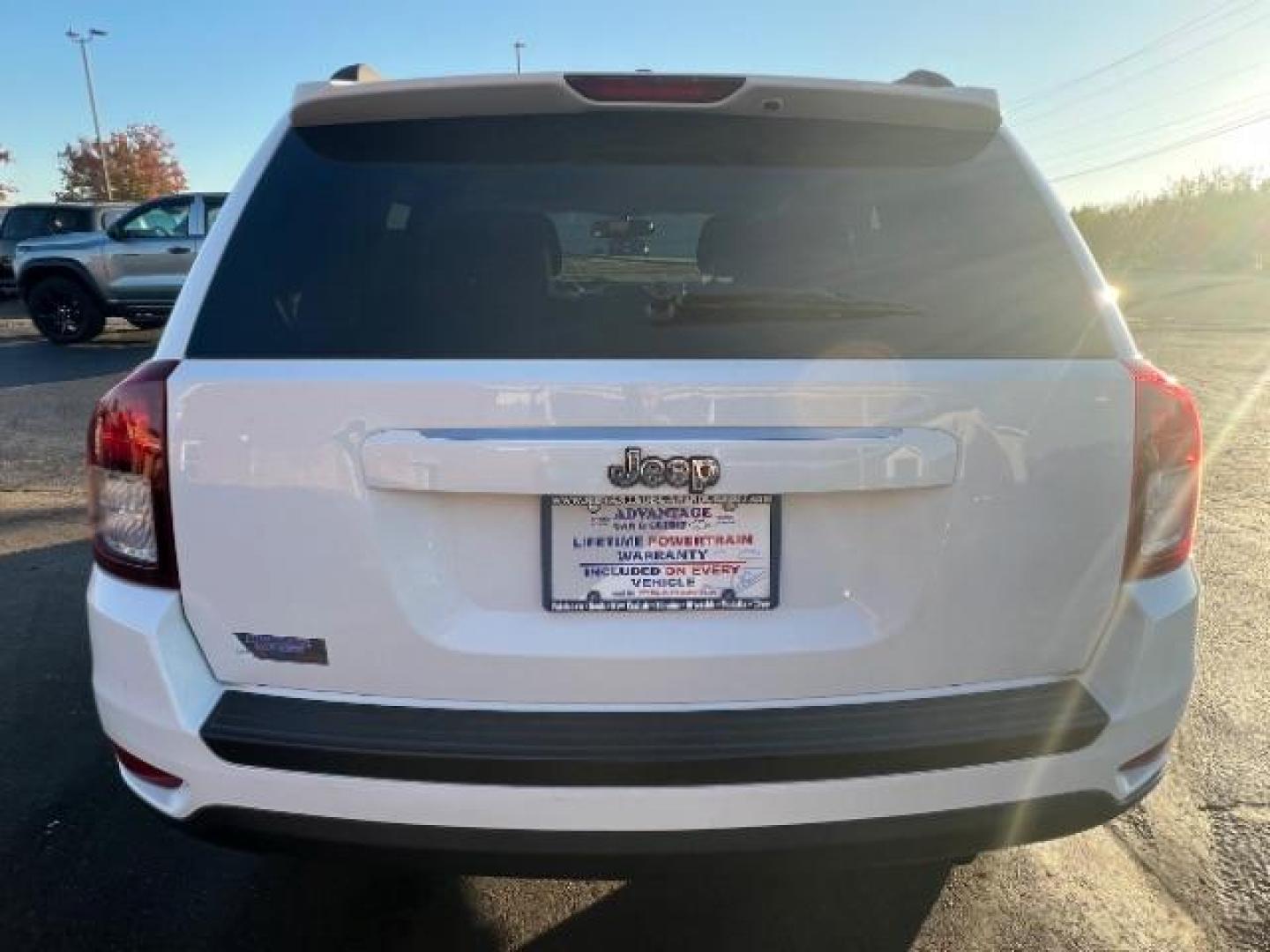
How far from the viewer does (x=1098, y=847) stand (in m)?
2.68

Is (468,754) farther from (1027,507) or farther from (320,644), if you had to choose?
(1027,507)

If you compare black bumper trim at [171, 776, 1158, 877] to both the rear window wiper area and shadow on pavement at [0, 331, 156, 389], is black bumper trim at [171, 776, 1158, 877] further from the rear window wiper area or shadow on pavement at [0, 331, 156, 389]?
shadow on pavement at [0, 331, 156, 389]

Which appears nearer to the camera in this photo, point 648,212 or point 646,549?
point 646,549

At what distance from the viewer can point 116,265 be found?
14.1 metres

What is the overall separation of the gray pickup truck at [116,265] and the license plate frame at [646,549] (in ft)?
45.5

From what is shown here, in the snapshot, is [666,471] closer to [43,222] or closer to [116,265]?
[116,265]

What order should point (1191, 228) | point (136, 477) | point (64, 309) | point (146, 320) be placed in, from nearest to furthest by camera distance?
point (136, 477) < point (64, 309) < point (146, 320) < point (1191, 228)

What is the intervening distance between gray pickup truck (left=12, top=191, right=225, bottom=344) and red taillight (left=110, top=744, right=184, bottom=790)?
13.4 meters

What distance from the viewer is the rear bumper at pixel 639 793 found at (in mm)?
1699

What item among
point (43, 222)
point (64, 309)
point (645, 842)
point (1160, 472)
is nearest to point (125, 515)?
point (645, 842)

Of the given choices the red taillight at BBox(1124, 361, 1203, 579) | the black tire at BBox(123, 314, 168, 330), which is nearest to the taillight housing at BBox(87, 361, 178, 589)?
the red taillight at BBox(1124, 361, 1203, 579)

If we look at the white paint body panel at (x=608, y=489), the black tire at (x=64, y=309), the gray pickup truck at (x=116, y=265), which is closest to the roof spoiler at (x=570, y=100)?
the white paint body panel at (x=608, y=489)

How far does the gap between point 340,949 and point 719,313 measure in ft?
5.55

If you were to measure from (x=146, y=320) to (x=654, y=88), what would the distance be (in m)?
15.3
